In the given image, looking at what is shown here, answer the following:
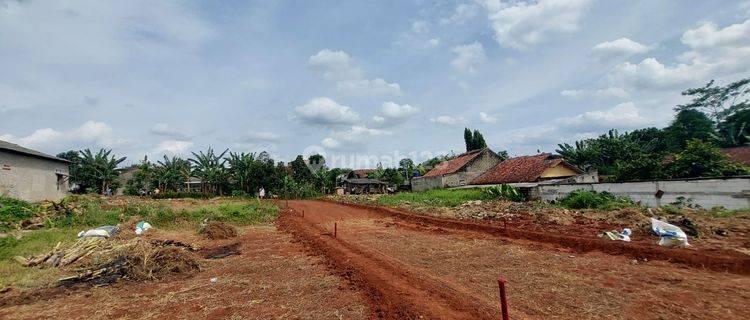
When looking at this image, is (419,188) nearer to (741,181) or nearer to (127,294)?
(741,181)

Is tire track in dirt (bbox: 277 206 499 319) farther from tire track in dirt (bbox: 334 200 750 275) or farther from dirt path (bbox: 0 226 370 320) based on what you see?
tire track in dirt (bbox: 334 200 750 275)

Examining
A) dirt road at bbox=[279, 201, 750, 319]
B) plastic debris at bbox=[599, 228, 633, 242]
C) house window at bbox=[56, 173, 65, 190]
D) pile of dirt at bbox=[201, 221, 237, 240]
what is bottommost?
dirt road at bbox=[279, 201, 750, 319]

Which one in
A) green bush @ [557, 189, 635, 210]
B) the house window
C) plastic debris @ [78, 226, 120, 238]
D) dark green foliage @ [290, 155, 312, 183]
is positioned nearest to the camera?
plastic debris @ [78, 226, 120, 238]

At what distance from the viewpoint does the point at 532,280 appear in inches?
276

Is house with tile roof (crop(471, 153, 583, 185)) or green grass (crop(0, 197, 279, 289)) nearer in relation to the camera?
green grass (crop(0, 197, 279, 289))

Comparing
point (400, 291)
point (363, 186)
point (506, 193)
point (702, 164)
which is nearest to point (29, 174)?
point (400, 291)

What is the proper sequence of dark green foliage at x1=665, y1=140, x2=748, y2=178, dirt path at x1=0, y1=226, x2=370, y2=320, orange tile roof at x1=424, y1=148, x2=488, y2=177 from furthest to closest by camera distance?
1. orange tile roof at x1=424, y1=148, x2=488, y2=177
2. dark green foliage at x1=665, y1=140, x2=748, y2=178
3. dirt path at x1=0, y1=226, x2=370, y2=320

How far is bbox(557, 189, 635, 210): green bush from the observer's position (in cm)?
1667

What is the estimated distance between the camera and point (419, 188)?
145 ft

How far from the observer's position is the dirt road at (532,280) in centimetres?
538

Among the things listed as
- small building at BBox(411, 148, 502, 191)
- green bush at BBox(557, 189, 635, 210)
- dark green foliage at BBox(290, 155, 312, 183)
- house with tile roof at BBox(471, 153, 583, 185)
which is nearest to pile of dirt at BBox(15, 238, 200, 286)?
green bush at BBox(557, 189, 635, 210)

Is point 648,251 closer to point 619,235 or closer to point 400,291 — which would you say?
point 619,235

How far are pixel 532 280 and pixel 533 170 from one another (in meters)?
23.3

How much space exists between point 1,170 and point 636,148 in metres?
48.9
